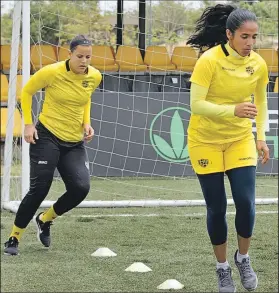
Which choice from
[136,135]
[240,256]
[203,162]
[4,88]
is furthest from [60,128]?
[4,88]

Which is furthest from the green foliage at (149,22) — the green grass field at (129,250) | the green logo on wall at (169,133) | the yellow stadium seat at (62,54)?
the green grass field at (129,250)

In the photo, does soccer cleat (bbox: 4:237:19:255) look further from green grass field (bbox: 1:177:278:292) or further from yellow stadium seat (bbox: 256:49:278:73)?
yellow stadium seat (bbox: 256:49:278:73)

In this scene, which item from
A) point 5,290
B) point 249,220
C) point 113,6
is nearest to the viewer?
point 249,220

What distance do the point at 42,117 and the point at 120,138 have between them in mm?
5606

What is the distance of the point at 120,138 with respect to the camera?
45.9 feet

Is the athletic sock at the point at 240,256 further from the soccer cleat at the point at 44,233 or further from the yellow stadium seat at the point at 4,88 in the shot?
the yellow stadium seat at the point at 4,88

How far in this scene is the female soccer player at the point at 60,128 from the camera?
8.20 metres

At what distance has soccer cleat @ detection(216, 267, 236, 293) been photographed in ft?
21.5

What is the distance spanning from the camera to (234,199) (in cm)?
645

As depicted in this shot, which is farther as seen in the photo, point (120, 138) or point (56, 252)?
point (120, 138)

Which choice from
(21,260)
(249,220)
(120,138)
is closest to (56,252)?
(21,260)

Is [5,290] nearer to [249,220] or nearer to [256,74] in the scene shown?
[249,220]

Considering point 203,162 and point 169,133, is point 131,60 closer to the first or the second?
point 169,133

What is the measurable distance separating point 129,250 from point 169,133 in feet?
17.1
